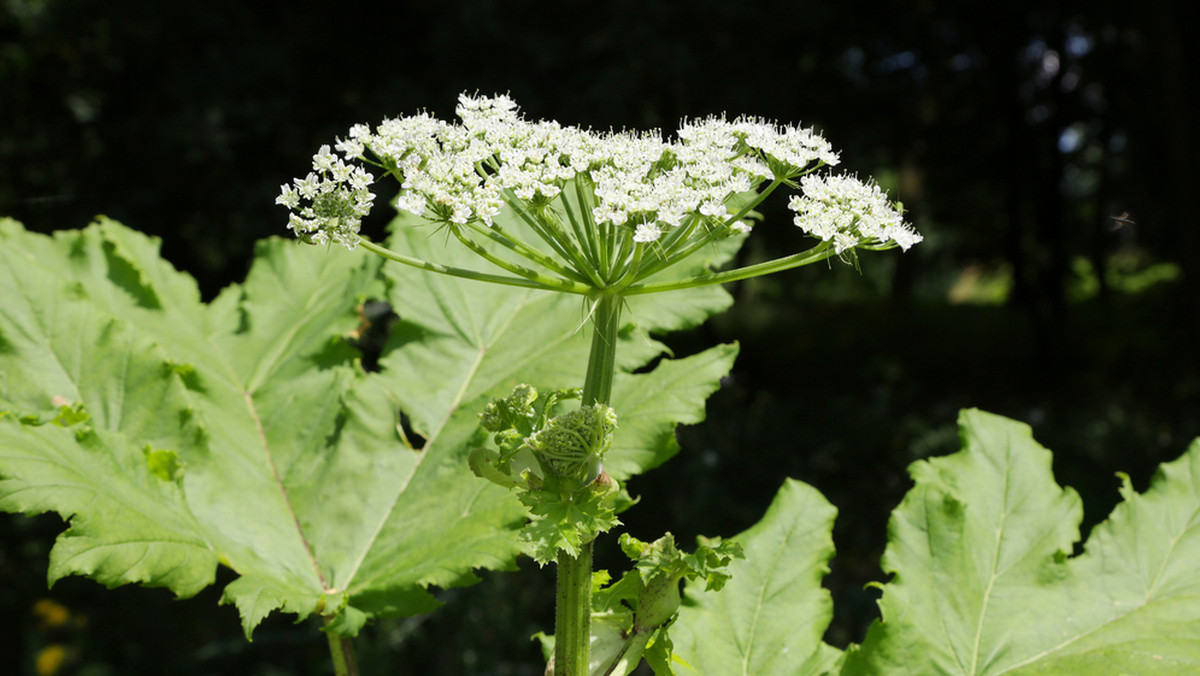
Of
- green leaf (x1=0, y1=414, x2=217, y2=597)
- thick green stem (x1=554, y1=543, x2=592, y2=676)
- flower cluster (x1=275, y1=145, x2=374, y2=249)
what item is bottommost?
thick green stem (x1=554, y1=543, x2=592, y2=676)

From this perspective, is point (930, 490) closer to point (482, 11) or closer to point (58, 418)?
point (58, 418)

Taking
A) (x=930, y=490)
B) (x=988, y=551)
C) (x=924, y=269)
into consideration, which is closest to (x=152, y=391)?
(x=930, y=490)

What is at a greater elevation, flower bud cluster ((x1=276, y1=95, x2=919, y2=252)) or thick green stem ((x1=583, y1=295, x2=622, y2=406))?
flower bud cluster ((x1=276, y1=95, x2=919, y2=252))

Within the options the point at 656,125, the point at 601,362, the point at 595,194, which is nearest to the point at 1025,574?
the point at 601,362

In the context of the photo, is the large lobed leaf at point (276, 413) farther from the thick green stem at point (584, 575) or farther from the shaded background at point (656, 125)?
the shaded background at point (656, 125)

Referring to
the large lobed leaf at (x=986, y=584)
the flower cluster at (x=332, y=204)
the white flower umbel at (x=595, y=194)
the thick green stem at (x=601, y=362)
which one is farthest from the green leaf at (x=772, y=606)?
the flower cluster at (x=332, y=204)

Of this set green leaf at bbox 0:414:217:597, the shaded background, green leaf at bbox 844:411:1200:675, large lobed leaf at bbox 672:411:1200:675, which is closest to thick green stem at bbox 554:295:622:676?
large lobed leaf at bbox 672:411:1200:675

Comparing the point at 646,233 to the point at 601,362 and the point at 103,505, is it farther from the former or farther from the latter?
the point at 103,505

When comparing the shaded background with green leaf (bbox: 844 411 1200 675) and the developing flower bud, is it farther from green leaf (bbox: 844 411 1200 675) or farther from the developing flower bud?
green leaf (bbox: 844 411 1200 675)

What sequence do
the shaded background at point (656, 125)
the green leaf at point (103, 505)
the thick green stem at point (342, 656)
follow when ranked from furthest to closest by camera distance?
the shaded background at point (656, 125) < the thick green stem at point (342, 656) < the green leaf at point (103, 505)
